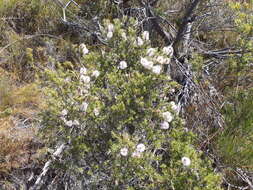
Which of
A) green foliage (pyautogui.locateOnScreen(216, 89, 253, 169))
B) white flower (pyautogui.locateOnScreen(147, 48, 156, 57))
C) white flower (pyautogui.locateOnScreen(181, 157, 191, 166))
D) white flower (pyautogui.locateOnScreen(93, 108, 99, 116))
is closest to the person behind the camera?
white flower (pyautogui.locateOnScreen(181, 157, 191, 166))

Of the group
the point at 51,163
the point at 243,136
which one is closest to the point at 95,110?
the point at 51,163

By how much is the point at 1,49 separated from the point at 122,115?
2.07 metres

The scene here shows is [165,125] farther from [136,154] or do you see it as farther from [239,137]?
[239,137]

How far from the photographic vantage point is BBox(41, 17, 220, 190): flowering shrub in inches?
69.3

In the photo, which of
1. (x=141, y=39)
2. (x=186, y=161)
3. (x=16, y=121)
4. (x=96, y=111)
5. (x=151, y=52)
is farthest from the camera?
(x=16, y=121)

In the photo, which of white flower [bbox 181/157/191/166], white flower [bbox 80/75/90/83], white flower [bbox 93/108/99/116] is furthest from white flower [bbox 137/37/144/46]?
white flower [bbox 181/157/191/166]

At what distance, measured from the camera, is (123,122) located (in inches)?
73.7

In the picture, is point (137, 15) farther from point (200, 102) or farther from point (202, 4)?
point (200, 102)

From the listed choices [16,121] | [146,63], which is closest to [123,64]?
[146,63]

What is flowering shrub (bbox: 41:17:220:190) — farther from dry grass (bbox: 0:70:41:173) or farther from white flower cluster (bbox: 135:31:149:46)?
dry grass (bbox: 0:70:41:173)

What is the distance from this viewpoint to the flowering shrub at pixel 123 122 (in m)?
1.76

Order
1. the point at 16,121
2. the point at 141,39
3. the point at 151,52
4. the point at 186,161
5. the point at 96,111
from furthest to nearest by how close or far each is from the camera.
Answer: the point at 16,121 < the point at 141,39 < the point at 151,52 < the point at 96,111 < the point at 186,161

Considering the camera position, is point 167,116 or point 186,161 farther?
point 167,116

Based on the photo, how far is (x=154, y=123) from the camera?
1986 millimetres
